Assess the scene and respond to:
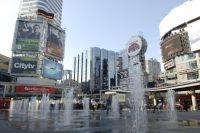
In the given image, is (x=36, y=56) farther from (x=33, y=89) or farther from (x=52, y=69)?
(x=33, y=89)

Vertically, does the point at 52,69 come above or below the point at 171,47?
below

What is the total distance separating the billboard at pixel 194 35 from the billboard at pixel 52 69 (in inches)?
1534

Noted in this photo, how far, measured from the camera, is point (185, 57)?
236ft

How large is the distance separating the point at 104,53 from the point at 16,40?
8988 cm

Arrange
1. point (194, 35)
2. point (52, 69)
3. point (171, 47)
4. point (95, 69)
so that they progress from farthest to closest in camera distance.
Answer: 1. point (95, 69)
2. point (171, 47)
3. point (52, 69)
4. point (194, 35)

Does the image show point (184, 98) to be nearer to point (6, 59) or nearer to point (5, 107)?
point (5, 107)

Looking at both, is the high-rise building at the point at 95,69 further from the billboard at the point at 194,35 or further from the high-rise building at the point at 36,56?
the billboard at the point at 194,35

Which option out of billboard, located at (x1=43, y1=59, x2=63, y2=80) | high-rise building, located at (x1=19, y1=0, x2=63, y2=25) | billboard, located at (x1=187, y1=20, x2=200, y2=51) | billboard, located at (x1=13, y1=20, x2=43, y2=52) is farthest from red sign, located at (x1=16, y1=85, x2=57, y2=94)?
high-rise building, located at (x1=19, y1=0, x2=63, y2=25)

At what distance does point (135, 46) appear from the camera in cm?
6366

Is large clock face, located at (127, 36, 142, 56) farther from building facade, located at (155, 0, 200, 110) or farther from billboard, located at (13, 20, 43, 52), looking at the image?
billboard, located at (13, 20, 43, 52)

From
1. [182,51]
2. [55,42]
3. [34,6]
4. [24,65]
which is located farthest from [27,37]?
[34,6]

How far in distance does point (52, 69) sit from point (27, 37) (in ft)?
38.4

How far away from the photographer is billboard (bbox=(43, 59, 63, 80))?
70.4 meters

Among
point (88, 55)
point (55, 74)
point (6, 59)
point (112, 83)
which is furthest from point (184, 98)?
point (88, 55)
